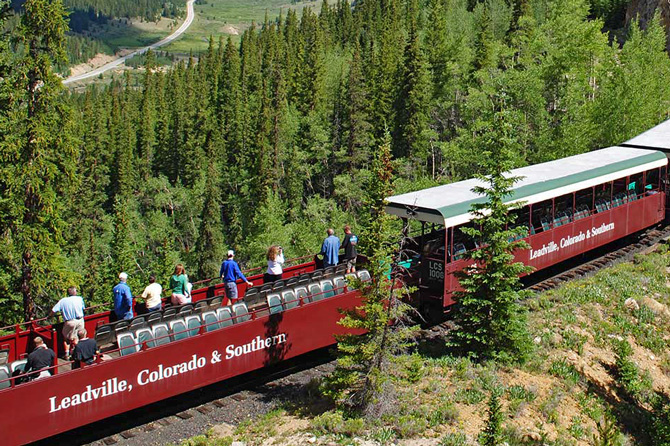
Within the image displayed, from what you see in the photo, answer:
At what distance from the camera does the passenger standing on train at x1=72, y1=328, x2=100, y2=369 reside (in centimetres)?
1261

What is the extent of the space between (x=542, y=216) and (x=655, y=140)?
10814 mm

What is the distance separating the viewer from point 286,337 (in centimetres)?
1566

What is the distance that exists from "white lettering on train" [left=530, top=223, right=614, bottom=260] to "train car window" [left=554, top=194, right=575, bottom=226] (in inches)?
22.8

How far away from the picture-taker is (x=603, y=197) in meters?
24.1

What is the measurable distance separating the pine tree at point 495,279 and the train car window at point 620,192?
10.9 meters

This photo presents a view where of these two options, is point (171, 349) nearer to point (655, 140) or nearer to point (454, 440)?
point (454, 440)

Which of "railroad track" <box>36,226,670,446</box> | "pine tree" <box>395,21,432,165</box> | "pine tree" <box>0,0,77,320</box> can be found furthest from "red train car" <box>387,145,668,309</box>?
"pine tree" <box>395,21,432,165</box>

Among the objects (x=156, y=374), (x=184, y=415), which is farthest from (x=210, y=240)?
(x=156, y=374)

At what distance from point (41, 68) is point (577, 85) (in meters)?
27.9

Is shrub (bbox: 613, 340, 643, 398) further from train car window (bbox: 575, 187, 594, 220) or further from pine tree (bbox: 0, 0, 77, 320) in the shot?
pine tree (bbox: 0, 0, 77, 320)

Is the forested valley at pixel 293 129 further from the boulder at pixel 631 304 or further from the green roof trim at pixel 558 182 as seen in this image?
the boulder at pixel 631 304

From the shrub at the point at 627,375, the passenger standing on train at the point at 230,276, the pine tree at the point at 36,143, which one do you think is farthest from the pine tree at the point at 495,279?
the pine tree at the point at 36,143

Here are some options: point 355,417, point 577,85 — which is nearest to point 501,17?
point 577,85

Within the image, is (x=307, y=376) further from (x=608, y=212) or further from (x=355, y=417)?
(x=608, y=212)
